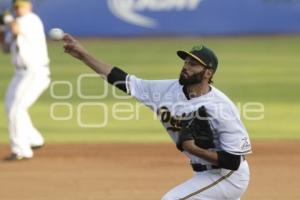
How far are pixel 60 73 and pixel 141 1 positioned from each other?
7817 millimetres

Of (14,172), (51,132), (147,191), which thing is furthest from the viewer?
(51,132)

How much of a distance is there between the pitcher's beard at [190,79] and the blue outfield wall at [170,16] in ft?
71.6

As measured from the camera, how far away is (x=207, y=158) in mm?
6305

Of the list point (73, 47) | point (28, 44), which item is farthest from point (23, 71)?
point (73, 47)

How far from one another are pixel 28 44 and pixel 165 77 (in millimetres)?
8465

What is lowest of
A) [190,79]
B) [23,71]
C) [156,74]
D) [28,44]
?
[156,74]

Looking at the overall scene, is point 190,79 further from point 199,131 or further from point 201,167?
point 201,167

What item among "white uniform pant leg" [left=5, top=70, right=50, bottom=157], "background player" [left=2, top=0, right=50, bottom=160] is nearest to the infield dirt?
"white uniform pant leg" [left=5, top=70, right=50, bottom=157]

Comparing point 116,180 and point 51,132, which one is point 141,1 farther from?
point 116,180

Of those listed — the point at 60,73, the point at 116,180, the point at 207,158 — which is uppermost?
the point at 207,158

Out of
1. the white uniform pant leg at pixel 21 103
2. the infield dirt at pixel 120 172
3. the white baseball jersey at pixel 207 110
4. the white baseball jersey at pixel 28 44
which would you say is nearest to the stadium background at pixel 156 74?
the infield dirt at pixel 120 172

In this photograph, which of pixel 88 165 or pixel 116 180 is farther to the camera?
pixel 88 165

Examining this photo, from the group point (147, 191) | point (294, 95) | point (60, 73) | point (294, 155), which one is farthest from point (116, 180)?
point (60, 73)

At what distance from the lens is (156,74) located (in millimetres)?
20422
